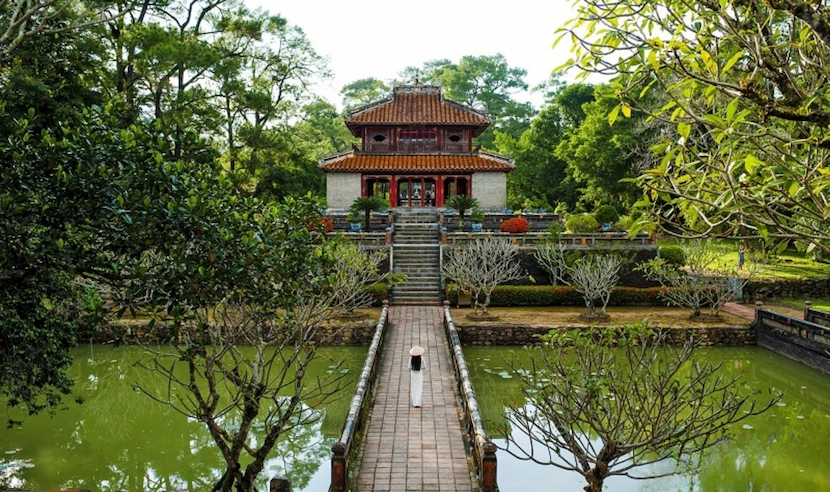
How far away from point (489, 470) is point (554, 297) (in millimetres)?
14667

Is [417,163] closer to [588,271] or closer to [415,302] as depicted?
[415,302]

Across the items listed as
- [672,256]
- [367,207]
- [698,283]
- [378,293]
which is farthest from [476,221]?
[698,283]

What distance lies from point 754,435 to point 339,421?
25.4 feet

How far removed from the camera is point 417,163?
31.5 meters

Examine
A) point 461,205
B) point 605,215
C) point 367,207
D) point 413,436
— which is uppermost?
point 461,205

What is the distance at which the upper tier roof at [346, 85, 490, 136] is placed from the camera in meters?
32.2

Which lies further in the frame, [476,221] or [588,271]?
[476,221]

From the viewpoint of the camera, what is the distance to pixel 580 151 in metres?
35.1

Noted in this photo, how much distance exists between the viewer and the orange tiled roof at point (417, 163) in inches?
1219

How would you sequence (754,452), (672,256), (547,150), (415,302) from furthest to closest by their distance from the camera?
1. (547,150)
2. (672,256)
3. (415,302)
4. (754,452)

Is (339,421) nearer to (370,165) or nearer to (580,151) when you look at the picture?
(370,165)

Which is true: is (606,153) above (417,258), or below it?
above

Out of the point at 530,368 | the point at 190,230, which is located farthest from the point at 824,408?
the point at 190,230

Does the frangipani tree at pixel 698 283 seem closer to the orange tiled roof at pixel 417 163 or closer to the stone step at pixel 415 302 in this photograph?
the stone step at pixel 415 302
